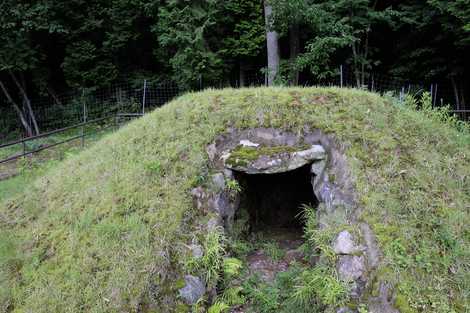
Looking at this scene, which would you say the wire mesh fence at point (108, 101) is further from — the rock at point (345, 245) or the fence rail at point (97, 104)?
the rock at point (345, 245)

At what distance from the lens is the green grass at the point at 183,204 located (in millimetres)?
3959

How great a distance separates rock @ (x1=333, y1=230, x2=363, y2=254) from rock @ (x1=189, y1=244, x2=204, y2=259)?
1.69 m

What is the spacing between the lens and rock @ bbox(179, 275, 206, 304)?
4109 millimetres

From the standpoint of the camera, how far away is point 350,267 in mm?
4121

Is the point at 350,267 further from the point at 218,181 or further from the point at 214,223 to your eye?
the point at 218,181

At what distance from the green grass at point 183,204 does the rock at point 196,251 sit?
4.5 inches

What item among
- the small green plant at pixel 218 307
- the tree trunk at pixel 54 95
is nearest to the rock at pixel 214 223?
the small green plant at pixel 218 307

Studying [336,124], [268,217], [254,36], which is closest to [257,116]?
[336,124]

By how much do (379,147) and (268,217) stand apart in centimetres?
240

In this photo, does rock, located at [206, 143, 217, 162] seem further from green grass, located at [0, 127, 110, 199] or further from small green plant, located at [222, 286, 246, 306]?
green grass, located at [0, 127, 110, 199]

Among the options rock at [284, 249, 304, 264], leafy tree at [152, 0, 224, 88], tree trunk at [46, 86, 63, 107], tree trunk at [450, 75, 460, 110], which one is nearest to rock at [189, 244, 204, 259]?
rock at [284, 249, 304, 264]

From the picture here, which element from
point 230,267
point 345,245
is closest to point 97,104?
point 230,267

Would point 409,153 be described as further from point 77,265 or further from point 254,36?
point 254,36

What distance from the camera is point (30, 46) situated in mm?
13453
